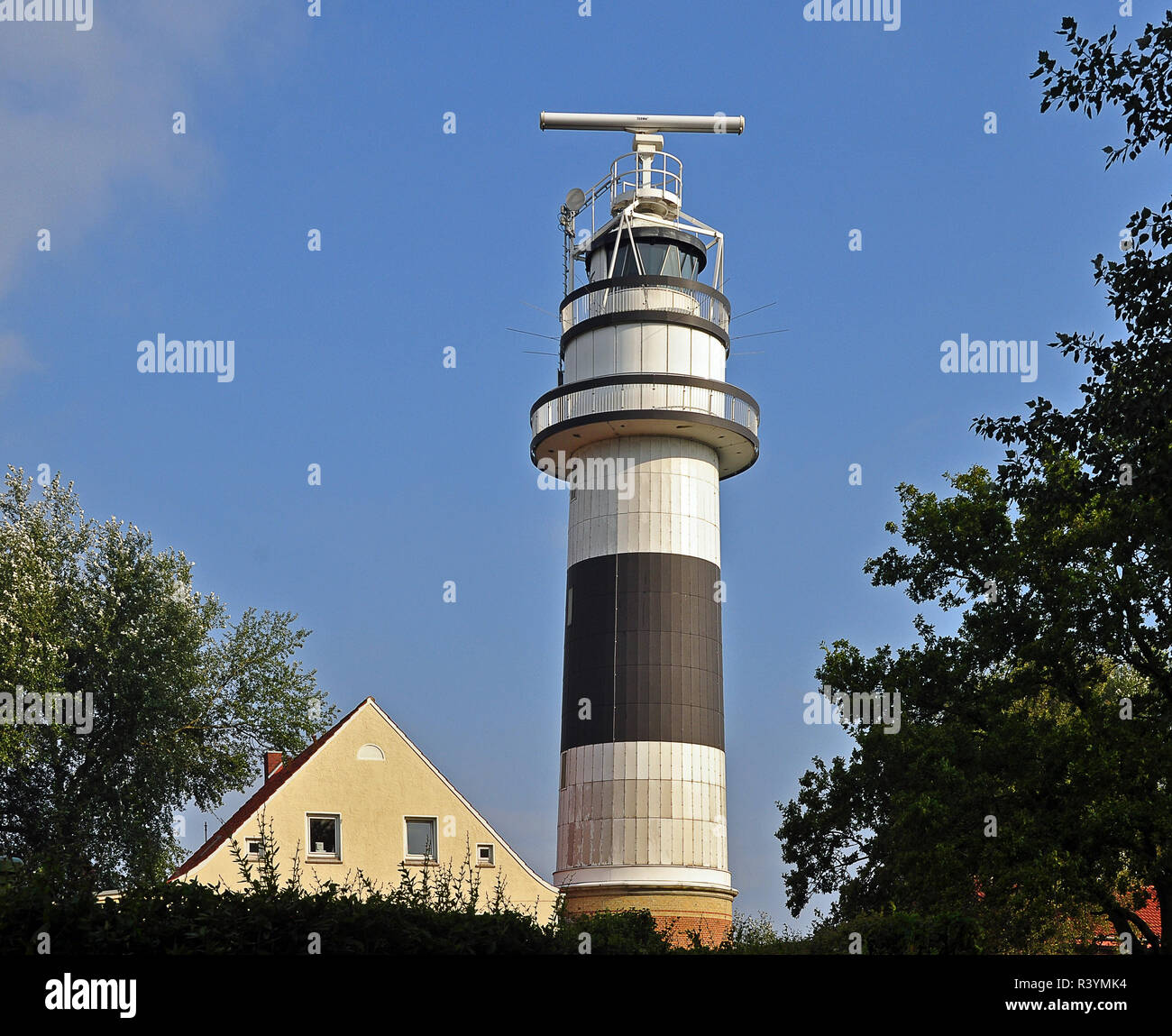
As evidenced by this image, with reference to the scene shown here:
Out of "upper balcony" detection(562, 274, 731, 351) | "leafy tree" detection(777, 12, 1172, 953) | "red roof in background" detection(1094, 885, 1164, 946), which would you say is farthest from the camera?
"red roof in background" detection(1094, 885, 1164, 946)

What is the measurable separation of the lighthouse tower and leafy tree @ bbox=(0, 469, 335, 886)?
14032 millimetres

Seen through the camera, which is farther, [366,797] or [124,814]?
[124,814]

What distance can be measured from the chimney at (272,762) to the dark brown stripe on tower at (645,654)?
11035 mm

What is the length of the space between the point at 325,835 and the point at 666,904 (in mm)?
8665

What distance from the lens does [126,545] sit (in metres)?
44.1

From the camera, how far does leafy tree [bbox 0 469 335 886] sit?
137 ft

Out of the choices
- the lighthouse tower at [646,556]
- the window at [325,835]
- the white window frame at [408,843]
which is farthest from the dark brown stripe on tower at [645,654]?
the window at [325,835]

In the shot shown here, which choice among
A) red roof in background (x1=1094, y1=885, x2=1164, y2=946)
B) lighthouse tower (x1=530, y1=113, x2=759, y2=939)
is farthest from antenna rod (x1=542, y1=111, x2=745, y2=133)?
red roof in background (x1=1094, y1=885, x2=1164, y2=946)

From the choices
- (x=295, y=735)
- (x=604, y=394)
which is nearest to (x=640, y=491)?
(x=604, y=394)

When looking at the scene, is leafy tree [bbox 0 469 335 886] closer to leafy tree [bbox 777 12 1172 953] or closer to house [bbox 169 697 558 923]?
house [bbox 169 697 558 923]
